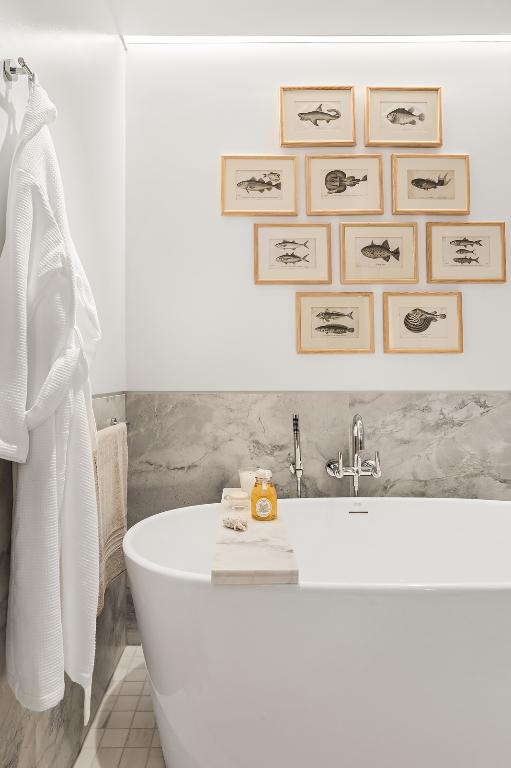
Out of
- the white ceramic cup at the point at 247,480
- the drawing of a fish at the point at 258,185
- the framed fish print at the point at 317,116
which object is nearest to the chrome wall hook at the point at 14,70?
the drawing of a fish at the point at 258,185

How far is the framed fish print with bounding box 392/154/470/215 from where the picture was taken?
257 centimetres

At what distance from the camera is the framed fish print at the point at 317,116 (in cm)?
258

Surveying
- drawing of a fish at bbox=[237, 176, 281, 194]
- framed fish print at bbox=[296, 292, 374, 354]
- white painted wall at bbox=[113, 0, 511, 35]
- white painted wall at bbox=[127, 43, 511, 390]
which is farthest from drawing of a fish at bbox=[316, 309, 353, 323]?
white painted wall at bbox=[113, 0, 511, 35]

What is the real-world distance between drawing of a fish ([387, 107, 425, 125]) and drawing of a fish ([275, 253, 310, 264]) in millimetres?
749

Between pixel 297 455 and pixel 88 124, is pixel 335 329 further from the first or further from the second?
pixel 88 124

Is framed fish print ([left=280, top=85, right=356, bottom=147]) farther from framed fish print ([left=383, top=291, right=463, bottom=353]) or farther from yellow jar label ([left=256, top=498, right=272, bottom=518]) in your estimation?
→ yellow jar label ([left=256, top=498, right=272, bottom=518])

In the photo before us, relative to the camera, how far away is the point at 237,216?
2570 millimetres

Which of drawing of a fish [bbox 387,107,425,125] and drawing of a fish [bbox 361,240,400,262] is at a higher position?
drawing of a fish [bbox 387,107,425,125]

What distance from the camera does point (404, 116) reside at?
2.60 metres

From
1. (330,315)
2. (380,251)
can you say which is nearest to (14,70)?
(330,315)

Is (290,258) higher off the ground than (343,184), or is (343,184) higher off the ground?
(343,184)

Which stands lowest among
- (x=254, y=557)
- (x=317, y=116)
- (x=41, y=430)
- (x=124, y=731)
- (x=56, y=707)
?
(x=124, y=731)

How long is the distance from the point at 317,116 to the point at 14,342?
200 centimetres

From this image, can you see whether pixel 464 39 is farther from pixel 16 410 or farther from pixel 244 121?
pixel 16 410
